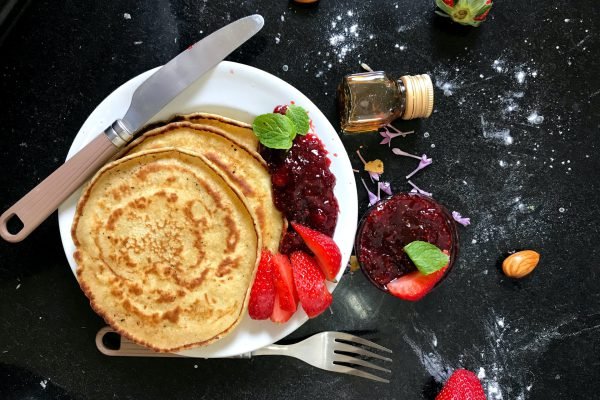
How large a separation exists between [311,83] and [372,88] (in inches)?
9.3

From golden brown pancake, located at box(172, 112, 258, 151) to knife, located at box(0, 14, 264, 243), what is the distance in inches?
3.5

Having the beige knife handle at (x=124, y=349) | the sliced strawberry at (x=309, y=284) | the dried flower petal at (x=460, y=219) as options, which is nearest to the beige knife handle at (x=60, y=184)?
the beige knife handle at (x=124, y=349)

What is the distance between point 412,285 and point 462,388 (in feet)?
1.62

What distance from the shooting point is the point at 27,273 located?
82.1 inches

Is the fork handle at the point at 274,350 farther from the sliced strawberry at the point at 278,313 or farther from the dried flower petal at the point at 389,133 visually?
the dried flower petal at the point at 389,133

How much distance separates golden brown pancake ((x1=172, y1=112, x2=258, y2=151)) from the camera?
1859mm

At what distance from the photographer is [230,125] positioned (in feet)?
6.17

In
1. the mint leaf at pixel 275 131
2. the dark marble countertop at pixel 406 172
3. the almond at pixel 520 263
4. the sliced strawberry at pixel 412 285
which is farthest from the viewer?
the almond at pixel 520 263

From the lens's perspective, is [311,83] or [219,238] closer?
[219,238]

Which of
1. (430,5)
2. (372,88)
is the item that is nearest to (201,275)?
(372,88)

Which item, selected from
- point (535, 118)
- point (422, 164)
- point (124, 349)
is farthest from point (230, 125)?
point (535, 118)

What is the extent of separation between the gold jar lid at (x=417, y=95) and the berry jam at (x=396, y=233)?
0.30m

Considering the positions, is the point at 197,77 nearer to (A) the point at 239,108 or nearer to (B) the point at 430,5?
(A) the point at 239,108

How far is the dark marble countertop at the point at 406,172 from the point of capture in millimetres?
2061
